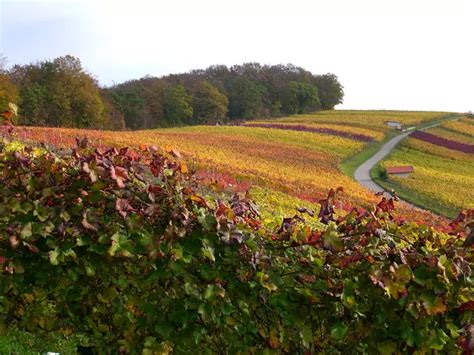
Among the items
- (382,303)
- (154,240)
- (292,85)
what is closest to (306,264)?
(382,303)

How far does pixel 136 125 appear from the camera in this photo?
7394 centimetres

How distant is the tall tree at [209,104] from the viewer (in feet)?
260

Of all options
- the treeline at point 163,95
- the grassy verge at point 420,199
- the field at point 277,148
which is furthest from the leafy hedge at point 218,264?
the treeline at point 163,95

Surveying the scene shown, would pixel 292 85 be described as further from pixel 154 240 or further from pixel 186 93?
pixel 154 240

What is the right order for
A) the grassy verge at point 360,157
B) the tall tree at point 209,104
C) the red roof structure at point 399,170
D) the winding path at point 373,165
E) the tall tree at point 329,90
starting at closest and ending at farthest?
1. the winding path at point 373,165
2. the red roof structure at point 399,170
3. the grassy verge at point 360,157
4. the tall tree at point 209,104
5. the tall tree at point 329,90

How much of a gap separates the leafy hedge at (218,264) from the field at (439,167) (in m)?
26.4

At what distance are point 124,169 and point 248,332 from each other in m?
1.30

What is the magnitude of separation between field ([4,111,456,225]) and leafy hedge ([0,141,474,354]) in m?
7.55

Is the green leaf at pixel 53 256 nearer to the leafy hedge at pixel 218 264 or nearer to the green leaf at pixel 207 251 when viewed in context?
the leafy hedge at pixel 218 264

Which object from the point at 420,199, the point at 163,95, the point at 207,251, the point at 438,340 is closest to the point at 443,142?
the point at 420,199

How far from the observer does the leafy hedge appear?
3.20 meters

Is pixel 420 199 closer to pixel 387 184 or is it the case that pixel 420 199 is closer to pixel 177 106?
pixel 387 184

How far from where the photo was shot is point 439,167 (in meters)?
43.8

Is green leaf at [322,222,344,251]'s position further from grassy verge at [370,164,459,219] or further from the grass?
the grass
